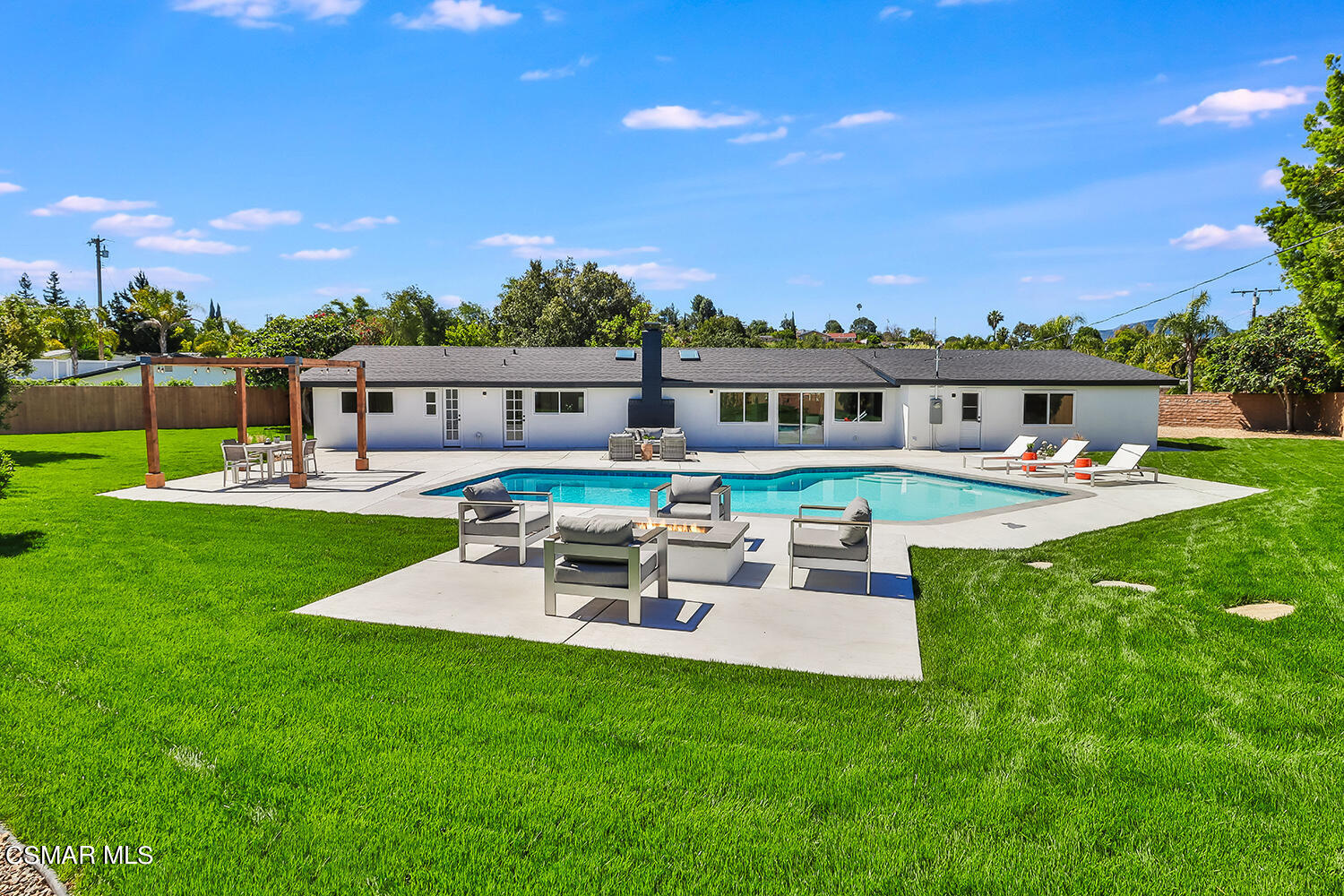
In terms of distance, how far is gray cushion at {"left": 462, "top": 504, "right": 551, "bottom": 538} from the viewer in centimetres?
823

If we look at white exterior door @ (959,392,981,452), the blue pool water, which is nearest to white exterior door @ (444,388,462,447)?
the blue pool water

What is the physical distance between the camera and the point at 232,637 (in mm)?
5512

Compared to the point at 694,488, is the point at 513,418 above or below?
above

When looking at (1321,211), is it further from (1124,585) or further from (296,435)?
(296,435)

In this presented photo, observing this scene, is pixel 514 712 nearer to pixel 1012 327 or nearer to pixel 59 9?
pixel 59 9

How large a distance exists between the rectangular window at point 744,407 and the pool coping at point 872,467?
594cm

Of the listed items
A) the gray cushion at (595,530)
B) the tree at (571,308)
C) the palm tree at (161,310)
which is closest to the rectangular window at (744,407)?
the gray cushion at (595,530)

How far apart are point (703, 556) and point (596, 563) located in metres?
1.46

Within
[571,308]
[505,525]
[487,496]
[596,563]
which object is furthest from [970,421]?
[571,308]

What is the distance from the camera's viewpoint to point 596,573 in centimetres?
629

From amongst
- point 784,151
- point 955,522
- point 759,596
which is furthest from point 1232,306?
point 759,596

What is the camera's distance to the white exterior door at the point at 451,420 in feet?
76.4

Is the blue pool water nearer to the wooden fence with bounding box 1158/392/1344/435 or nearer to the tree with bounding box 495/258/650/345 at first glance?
the wooden fence with bounding box 1158/392/1344/435

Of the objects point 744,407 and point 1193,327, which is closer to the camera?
point 744,407
